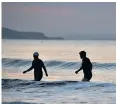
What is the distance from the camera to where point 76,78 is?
5.90 metres

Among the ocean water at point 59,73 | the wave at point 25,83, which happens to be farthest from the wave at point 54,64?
the wave at point 25,83

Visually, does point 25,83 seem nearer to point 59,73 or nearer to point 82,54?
Answer: point 59,73

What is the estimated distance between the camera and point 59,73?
235 inches

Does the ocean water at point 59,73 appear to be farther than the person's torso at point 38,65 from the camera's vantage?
No

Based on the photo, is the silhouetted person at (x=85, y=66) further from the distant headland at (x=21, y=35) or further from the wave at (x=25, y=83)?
the distant headland at (x=21, y=35)

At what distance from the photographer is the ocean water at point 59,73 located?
5.77 metres

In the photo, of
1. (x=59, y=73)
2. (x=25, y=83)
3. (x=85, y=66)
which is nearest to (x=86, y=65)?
(x=85, y=66)

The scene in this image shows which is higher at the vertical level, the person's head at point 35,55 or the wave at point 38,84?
the person's head at point 35,55

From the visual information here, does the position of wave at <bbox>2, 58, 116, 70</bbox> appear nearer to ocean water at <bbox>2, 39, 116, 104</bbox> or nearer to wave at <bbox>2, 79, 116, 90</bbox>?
ocean water at <bbox>2, 39, 116, 104</bbox>

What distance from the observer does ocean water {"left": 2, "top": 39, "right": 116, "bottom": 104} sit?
18.9ft

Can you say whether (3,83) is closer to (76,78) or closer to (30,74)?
(30,74)

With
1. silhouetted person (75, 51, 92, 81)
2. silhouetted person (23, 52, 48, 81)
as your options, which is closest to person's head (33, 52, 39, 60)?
silhouetted person (23, 52, 48, 81)

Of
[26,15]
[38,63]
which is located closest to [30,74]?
[38,63]

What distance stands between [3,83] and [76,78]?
0.70 meters
